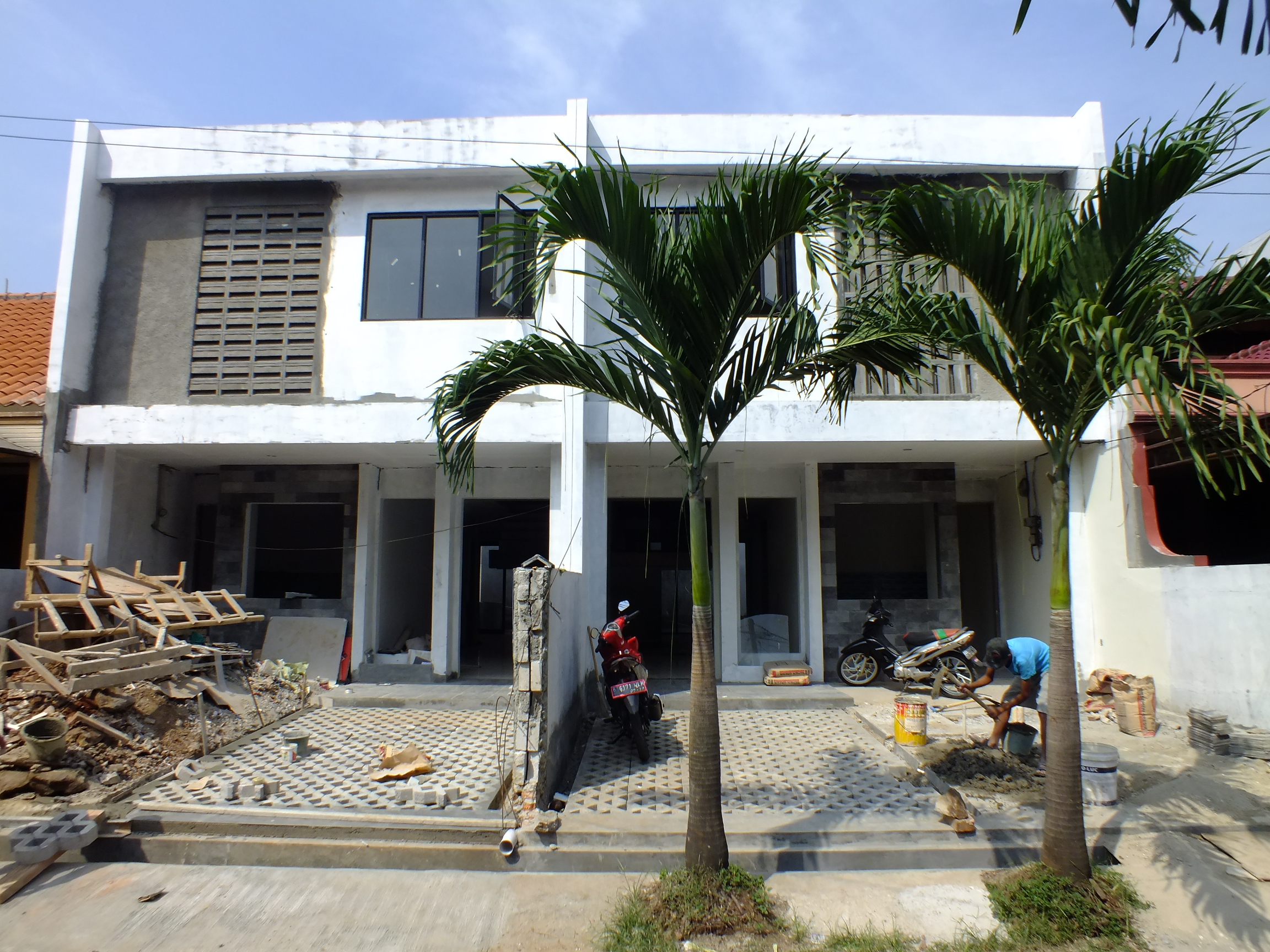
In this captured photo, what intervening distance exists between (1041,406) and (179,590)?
9490 mm

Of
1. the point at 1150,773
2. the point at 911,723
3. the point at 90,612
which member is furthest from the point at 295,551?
the point at 1150,773

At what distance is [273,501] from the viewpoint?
10969 mm

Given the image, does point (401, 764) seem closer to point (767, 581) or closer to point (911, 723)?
point (911, 723)

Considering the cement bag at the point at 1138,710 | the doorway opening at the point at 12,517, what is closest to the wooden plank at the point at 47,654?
the doorway opening at the point at 12,517

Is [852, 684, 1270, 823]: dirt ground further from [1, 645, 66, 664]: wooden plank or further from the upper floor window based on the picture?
[1, 645, 66, 664]: wooden plank

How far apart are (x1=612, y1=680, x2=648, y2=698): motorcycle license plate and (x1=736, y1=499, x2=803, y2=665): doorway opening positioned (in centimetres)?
311

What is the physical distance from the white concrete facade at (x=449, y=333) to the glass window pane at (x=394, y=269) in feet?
0.55

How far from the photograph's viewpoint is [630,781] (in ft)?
19.0

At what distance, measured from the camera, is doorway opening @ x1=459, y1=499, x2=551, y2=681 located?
37.0 ft

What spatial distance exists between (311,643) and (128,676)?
3.71 m

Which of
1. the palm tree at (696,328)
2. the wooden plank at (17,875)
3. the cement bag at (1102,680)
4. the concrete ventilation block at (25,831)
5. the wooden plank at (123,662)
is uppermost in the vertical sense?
the palm tree at (696,328)

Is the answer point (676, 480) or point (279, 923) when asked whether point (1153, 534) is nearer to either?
point (676, 480)

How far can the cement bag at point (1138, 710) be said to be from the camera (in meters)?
7.12

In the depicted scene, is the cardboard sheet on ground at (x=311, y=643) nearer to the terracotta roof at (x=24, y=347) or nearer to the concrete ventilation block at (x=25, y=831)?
the terracotta roof at (x=24, y=347)
